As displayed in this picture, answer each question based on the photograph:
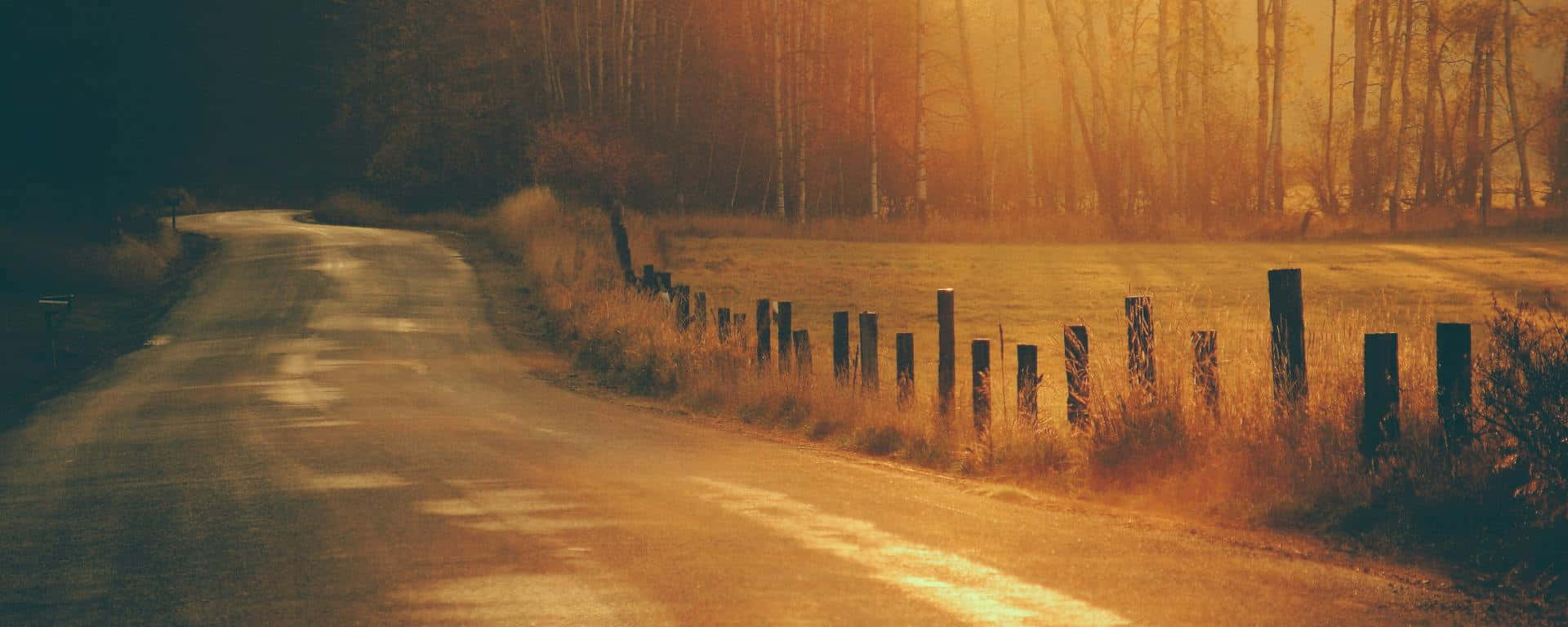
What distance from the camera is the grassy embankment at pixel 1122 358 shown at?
25.5 ft

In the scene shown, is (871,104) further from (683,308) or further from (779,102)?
(683,308)

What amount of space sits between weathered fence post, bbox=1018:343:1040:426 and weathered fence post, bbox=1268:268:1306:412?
207 centimetres

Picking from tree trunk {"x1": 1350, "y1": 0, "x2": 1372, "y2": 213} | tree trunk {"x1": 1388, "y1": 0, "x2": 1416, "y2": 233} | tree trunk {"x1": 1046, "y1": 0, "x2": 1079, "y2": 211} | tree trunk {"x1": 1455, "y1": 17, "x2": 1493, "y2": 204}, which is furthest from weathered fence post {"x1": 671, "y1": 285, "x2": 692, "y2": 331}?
tree trunk {"x1": 1455, "y1": 17, "x2": 1493, "y2": 204}

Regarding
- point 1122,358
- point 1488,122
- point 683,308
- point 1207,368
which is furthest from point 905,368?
point 1488,122

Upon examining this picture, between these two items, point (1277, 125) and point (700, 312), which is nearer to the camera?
point (700, 312)

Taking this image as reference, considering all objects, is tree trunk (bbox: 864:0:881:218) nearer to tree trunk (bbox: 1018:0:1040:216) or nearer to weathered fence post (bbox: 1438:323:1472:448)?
tree trunk (bbox: 1018:0:1040:216)

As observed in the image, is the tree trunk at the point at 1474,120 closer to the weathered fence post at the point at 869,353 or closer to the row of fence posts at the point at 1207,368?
the weathered fence post at the point at 869,353

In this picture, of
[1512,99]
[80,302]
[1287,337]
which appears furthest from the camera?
[1512,99]

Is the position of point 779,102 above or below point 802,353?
above

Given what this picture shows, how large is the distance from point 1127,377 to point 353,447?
21.3ft

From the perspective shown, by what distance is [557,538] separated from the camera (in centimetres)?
760

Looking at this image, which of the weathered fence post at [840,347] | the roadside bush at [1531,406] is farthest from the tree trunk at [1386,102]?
the roadside bush at [1531,406]

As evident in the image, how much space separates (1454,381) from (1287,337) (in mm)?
1394

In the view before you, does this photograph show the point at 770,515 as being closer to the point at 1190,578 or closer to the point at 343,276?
the point at 1190,578
